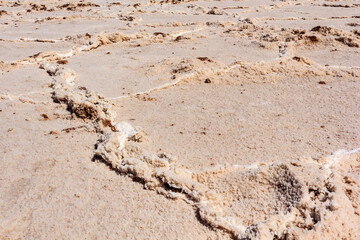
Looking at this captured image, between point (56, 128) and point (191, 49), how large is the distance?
2364 millimetres

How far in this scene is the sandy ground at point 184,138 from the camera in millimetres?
1557

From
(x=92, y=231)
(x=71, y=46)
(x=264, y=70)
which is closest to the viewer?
(x=92, y=231)

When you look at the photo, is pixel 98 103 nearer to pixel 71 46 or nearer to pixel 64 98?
pixel 64 98

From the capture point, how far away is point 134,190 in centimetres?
176

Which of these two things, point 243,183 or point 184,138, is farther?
point 184,138

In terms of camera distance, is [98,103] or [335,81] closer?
[98,103]

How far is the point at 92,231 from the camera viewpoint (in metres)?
1.52

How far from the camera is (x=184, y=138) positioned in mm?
2271

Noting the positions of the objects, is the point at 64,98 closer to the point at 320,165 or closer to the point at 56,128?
the point at 56,128

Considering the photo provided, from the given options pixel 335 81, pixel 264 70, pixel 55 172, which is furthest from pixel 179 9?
pixel 55 172

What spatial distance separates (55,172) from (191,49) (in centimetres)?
282

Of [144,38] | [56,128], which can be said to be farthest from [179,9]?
[56,128]

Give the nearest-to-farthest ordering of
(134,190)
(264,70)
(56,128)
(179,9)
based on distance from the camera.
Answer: (134,190), (56,128), (264,70), (179,9)

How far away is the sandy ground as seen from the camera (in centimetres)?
156
